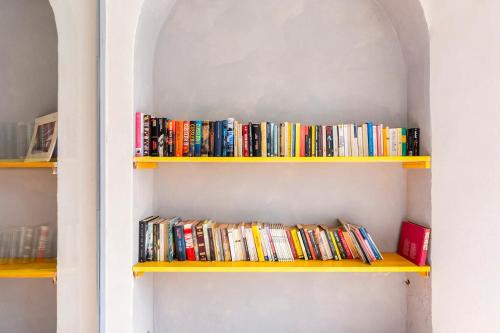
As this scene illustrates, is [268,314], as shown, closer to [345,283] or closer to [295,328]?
[295,328]

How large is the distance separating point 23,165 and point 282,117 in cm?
144

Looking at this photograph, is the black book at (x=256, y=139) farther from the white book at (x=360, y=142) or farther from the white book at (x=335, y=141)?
the white book at (x=360, y=142)

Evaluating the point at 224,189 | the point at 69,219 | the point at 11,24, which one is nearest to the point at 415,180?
the point at 224,189

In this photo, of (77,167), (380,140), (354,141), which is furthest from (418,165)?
(77,167)

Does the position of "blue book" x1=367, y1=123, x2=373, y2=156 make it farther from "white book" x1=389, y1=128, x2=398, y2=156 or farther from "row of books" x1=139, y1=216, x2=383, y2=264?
"row of books" x1=139, y1=216, x2=383, y2=264

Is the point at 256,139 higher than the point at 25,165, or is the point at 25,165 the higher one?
the point at 256,139

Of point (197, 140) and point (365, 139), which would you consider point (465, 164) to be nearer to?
point (365, 139)

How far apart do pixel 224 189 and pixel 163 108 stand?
0.58m

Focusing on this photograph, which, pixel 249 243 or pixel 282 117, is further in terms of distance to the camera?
pixel 282 117

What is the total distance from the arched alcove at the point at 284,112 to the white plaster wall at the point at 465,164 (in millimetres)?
346

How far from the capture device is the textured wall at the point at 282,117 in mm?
2193

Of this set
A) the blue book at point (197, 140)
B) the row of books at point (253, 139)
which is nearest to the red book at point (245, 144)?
the row of books at point (253, 139)

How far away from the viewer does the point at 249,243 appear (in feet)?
6.46

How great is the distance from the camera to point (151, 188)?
85.0 inches
